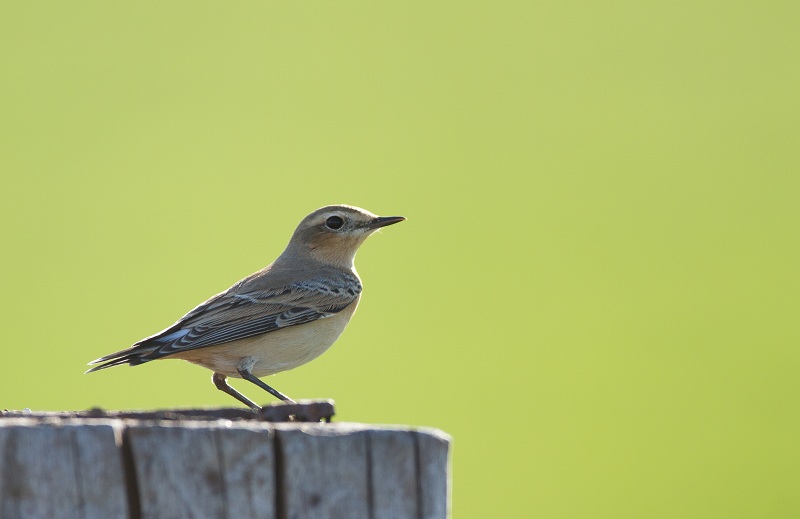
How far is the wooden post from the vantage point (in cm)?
274

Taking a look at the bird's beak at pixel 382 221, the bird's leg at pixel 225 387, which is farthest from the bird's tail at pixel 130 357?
the bird's beak at pixel 382 221

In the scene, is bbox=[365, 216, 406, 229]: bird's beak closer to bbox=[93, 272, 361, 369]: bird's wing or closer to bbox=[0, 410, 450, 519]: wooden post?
bbox=[93, 272, 361, 369]: bird's wing

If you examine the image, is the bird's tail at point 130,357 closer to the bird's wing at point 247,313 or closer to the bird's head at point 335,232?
the bird's wing at point 247,313

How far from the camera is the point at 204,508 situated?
2.83 meters

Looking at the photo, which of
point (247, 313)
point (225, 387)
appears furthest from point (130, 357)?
point (225, 387)

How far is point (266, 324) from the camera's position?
26.3 feet

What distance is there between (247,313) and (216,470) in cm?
525

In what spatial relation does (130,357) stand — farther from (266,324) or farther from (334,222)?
(334,222)

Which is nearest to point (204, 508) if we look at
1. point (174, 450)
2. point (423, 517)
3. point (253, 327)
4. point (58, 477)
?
point (174, 450)

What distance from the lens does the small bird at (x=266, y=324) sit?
24.8 feet

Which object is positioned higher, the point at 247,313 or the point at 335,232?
the point at 335,232

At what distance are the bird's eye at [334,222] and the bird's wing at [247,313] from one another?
1.82 feet

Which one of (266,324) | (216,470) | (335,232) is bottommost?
(216,470)

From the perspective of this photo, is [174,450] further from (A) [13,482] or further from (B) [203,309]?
(B) [203,309]
